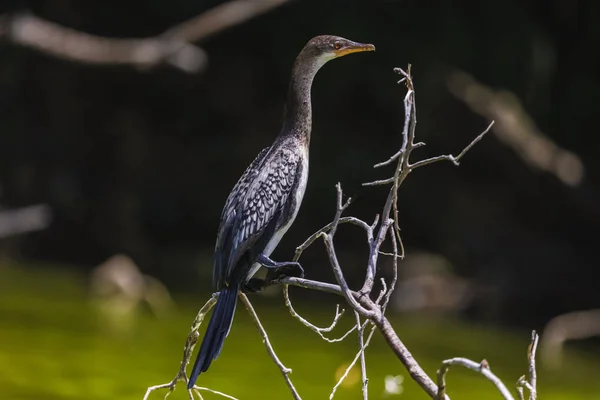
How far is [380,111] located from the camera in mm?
8766

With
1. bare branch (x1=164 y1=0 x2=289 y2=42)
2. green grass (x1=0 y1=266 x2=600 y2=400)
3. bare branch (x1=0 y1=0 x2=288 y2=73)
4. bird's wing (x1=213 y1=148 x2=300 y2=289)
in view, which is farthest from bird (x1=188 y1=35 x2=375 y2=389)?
bare branch (x1=164 y1=0 x2=289 y2=42)

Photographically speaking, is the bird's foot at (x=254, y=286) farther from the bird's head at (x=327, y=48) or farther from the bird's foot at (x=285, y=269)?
the bird's head at (x=327, y=48)

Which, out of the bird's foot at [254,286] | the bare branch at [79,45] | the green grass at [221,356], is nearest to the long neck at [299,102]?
the bird's foot at [254,286]

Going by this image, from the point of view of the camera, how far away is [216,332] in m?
2.54

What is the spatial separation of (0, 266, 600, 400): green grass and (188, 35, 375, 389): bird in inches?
55.4

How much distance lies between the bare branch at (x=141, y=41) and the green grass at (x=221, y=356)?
5.23ft

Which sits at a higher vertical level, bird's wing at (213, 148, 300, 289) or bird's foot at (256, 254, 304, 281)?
bird's wing at (213, 148, 300, 289)

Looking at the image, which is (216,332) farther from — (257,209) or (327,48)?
(327,48)

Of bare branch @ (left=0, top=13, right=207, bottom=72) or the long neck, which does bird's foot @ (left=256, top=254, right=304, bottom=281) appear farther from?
bare branch @ (left=0, top=13, right=207, bottom=72)

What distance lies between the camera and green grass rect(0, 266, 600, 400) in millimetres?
4699

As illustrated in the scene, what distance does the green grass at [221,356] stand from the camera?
4699mm

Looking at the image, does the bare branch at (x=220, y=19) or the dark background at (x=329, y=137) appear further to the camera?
the dark background at (x=329, y=137)

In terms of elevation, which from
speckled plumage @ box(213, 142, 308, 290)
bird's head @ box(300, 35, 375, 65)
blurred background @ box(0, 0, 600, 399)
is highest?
blurred background @ box(0, 0, 600, 399)

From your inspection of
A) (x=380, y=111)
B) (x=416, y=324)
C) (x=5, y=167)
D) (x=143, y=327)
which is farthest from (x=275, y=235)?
(x=5, y=167)
